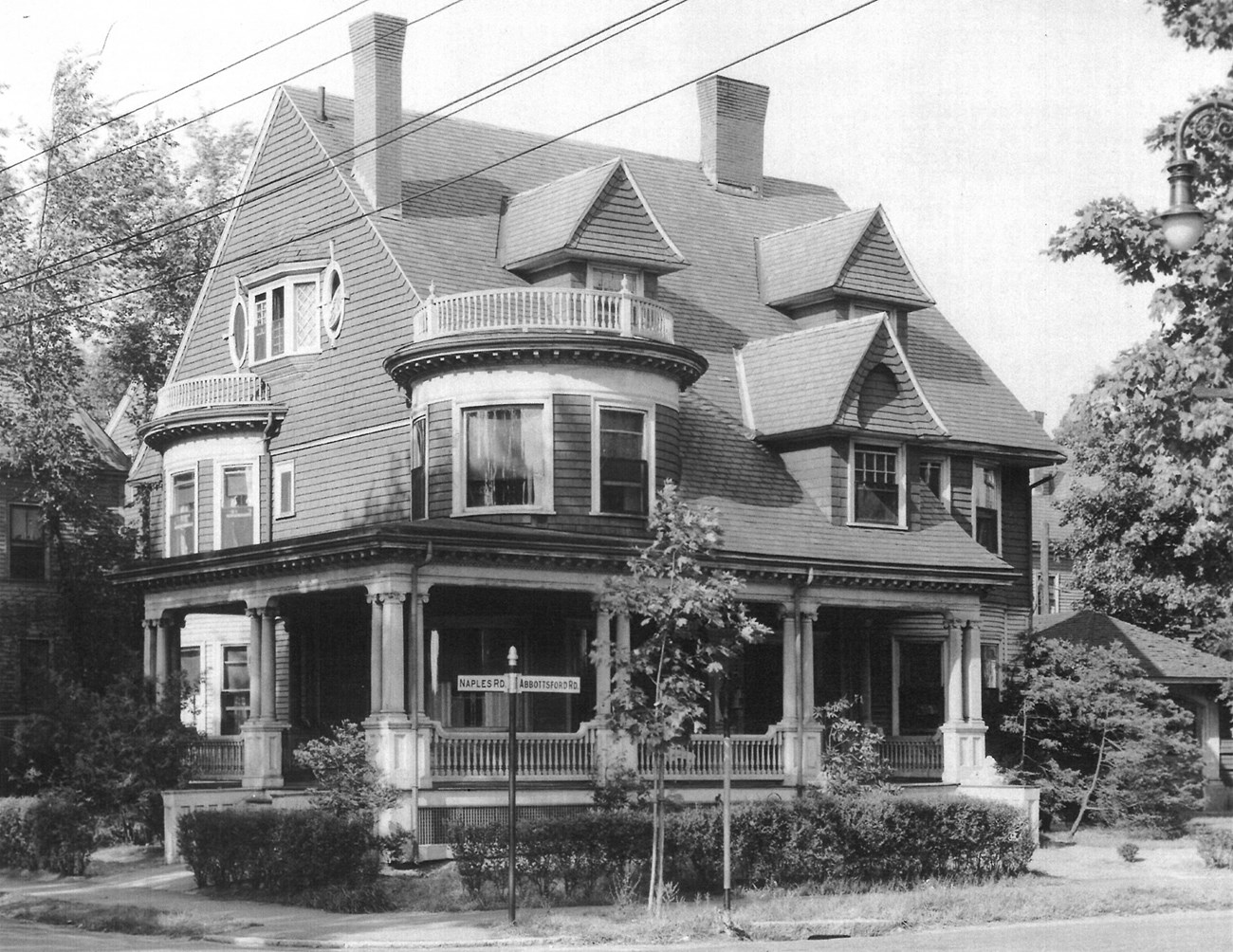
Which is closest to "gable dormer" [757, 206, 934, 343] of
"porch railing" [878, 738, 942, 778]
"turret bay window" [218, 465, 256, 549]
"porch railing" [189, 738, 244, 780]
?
"porch railing" [878, 738, 942, 778]

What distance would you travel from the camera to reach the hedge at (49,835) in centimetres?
3106

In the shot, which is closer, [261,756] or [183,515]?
[261,756]

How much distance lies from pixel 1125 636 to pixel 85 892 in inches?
1068

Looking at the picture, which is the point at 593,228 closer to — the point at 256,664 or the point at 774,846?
the point at 256,664

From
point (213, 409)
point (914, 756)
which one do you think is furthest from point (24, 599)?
point (914, 756)

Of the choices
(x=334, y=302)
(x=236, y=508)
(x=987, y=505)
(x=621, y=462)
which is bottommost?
(x=236, y=508)

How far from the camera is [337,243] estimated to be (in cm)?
3791

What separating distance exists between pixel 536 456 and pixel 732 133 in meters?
15.8

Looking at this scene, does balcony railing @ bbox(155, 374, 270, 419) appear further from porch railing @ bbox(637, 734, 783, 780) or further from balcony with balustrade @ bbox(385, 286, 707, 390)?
porch railing @ bbox(637, 734, 783, 780)

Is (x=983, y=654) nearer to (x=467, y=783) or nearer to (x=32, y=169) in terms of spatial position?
(x=467, y=783)

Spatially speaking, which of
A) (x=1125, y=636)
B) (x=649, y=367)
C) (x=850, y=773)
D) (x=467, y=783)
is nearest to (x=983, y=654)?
(x=1125, y=636)

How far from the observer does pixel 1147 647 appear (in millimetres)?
46594

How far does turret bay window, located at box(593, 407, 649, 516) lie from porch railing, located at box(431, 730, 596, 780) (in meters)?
4.40

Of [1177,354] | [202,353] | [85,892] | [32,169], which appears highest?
[32,169]
